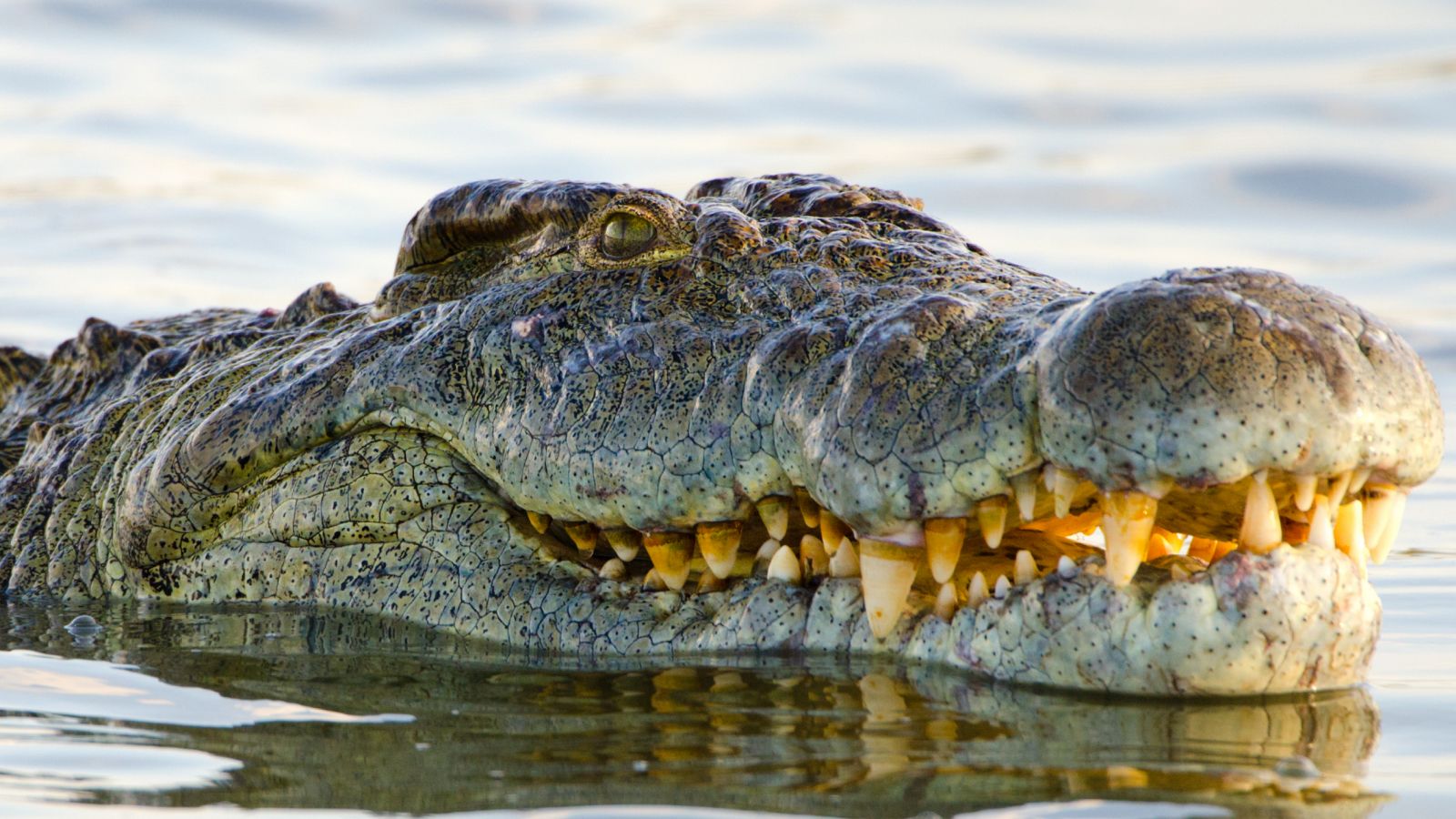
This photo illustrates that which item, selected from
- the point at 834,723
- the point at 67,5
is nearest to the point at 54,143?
the point at 67,5

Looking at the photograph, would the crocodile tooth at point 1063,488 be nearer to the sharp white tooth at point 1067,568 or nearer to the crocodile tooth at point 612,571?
the sharp white tooth at point 1067,568

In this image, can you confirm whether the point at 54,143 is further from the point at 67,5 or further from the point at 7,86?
the point at 67,5

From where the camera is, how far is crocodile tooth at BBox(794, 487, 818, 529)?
335 centimetres

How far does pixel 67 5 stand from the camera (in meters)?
17.7

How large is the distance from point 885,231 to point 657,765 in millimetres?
1627

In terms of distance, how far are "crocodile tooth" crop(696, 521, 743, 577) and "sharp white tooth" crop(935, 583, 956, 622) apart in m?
0.44

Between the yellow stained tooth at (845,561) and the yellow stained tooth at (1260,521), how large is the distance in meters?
0.75

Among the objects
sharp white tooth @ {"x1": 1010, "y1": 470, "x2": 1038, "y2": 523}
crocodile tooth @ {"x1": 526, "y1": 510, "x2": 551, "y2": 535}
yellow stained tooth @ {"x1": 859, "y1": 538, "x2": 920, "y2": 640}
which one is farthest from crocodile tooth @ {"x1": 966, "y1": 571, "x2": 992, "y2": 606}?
crocodile tooth @ {"x1": 526, "y1": 510, "x2": 551, "y2": 535}

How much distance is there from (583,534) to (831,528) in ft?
2.08

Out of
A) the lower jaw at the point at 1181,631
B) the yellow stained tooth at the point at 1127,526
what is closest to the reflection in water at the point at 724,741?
the lower jaw at the point at 1181,631

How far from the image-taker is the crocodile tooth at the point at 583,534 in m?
3.72

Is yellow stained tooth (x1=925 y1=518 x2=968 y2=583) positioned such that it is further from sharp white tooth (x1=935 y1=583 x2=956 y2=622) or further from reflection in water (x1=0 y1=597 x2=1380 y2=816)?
reflection in water (x1=0 y1=597 x2=1380 y2=816)

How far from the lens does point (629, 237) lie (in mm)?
3971

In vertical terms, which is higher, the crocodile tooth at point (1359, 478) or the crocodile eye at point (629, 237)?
the crocodile eye at point (629, 237)
